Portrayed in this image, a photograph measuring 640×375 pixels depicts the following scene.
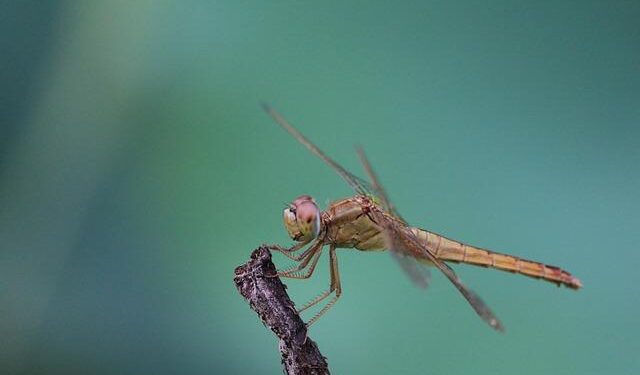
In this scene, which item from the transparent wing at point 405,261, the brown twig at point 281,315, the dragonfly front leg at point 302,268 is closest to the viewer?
the brown twig at point 281,315

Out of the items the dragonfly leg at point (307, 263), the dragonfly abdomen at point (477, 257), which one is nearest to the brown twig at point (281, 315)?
the dragonfly leg at point (307, 263)

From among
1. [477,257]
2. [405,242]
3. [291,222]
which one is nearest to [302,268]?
[291,222]

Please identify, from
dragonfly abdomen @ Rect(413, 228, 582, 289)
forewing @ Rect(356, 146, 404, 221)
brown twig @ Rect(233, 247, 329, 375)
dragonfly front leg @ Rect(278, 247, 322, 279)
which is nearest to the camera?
brown twig @ Rect(233, 247, 329, 375)

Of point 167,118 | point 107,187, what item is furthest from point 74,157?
point 167,118

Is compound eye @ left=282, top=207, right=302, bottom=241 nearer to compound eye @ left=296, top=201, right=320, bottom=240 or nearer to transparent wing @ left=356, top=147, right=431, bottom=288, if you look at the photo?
compound eye @ left=296, top=201, right=320, bottom=240

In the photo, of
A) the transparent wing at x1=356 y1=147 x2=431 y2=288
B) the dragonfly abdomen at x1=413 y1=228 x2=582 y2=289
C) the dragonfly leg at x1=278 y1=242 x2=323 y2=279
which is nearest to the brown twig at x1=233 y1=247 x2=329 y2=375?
the transparent wing at x1=356 y1=147 x2=431 y2=288

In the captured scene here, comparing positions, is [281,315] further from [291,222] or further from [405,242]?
[405,242]

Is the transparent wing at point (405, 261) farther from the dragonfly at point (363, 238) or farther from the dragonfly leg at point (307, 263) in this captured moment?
the dragonfly leg at point (307, 263)
